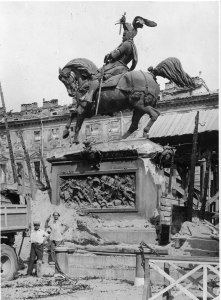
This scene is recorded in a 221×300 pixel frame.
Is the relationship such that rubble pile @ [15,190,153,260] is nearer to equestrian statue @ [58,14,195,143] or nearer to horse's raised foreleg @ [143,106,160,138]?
equestrian statue @ [58,14,195,143]

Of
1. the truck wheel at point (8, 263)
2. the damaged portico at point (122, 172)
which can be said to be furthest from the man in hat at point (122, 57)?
the truck wheel at point (8, 263)

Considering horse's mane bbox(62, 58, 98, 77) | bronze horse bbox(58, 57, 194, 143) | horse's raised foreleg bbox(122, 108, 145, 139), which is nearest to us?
bronze horse bbox(58, 57, 194, 143)

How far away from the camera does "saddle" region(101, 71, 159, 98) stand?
14.3 meters

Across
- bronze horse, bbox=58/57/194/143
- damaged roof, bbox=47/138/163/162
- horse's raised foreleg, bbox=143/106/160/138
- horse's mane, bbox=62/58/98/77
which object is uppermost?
horse's mane, bbox=62/58/98/77

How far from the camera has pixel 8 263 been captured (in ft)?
34.0

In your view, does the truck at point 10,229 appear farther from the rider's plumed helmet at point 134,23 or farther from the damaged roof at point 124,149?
the rider's plumed helmet at point 134,23

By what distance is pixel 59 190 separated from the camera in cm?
1488

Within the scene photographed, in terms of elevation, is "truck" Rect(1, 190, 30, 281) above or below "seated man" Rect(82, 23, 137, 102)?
below

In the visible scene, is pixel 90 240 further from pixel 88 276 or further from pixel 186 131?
pixel 186 131

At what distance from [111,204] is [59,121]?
4388 cm

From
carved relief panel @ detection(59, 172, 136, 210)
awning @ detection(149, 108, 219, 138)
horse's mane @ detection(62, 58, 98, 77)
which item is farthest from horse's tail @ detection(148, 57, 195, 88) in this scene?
awning @ detection(149, 108, 219, 138)

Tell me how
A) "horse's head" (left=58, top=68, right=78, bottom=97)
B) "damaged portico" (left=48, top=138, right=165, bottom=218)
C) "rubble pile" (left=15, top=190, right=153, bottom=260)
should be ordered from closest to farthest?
"rubble pile" (left=15, top=190, right=153, bottom=260), "damaged portico" (left=48, top=138, right=165, bottom=218), "horse's head" (left=58, top=68, right=78, bottom=97)

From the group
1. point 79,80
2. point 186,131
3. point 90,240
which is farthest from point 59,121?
point 90,240

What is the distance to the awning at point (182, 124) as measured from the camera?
918 inches
